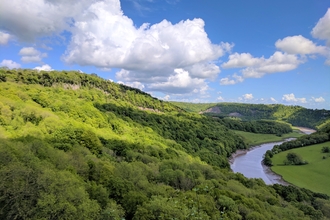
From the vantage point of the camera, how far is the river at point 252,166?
8350 centimetres

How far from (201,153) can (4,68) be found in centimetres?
11287

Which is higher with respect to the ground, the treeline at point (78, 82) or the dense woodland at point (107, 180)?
the treeline at point (78, 82)

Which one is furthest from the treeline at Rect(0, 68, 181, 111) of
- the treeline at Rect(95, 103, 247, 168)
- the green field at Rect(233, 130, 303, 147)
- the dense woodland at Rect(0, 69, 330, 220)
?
the green field at Rect(233, 130, 303, 147)

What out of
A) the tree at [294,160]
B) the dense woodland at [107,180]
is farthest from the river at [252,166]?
the dense woodland at [107,180]

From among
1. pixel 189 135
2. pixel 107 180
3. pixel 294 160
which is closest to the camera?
pixel 107 180

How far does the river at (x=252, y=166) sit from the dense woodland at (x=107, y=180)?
9.42 meters

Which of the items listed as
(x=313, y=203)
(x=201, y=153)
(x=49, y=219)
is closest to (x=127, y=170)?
(x=49, y=219)

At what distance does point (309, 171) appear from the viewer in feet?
273

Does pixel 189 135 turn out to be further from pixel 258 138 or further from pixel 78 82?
pixel 78 82

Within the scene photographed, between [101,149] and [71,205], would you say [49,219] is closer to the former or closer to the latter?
[71,205]

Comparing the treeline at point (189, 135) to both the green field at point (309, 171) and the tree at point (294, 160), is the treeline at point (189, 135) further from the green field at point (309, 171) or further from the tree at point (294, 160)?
the tree at point (294, 160)

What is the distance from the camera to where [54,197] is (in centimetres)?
2189

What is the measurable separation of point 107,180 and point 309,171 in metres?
76.8

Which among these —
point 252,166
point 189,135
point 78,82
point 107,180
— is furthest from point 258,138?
point 107,180
